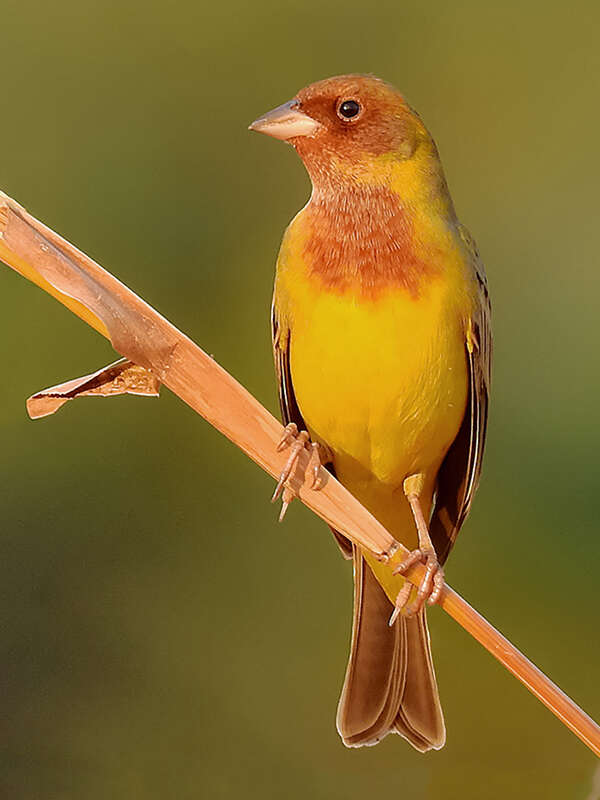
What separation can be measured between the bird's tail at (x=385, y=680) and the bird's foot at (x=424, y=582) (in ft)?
1.03

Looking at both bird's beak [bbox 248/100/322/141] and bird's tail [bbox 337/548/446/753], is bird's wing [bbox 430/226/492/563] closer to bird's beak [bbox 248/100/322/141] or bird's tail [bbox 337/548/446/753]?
bird's tail [bbox 337/548/446/753]

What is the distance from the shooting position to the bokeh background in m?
3.05

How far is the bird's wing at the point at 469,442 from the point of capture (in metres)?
2.10

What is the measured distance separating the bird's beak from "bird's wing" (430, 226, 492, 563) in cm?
35

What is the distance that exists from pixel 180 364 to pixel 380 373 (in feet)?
2.25

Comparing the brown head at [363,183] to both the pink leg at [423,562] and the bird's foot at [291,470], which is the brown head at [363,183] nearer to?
the bird's foot at [291,470]

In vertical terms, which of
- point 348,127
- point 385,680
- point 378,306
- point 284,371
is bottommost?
point 385,680

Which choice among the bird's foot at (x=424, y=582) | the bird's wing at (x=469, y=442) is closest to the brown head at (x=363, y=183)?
the bird's wing at (x=469, y=442)

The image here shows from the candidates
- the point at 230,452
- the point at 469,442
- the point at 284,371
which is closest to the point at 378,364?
the point at 284,371

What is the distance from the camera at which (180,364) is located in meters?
1.34

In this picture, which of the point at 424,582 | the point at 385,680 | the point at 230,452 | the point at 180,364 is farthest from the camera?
the point at 230,452

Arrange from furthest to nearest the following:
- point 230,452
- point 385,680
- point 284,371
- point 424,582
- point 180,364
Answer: point 230,452 → point 385,680 → point 284,371 → point 424,582 → point 180,364

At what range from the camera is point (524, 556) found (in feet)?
10.1

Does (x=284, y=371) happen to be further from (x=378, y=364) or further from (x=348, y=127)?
(x=348, y=127)
